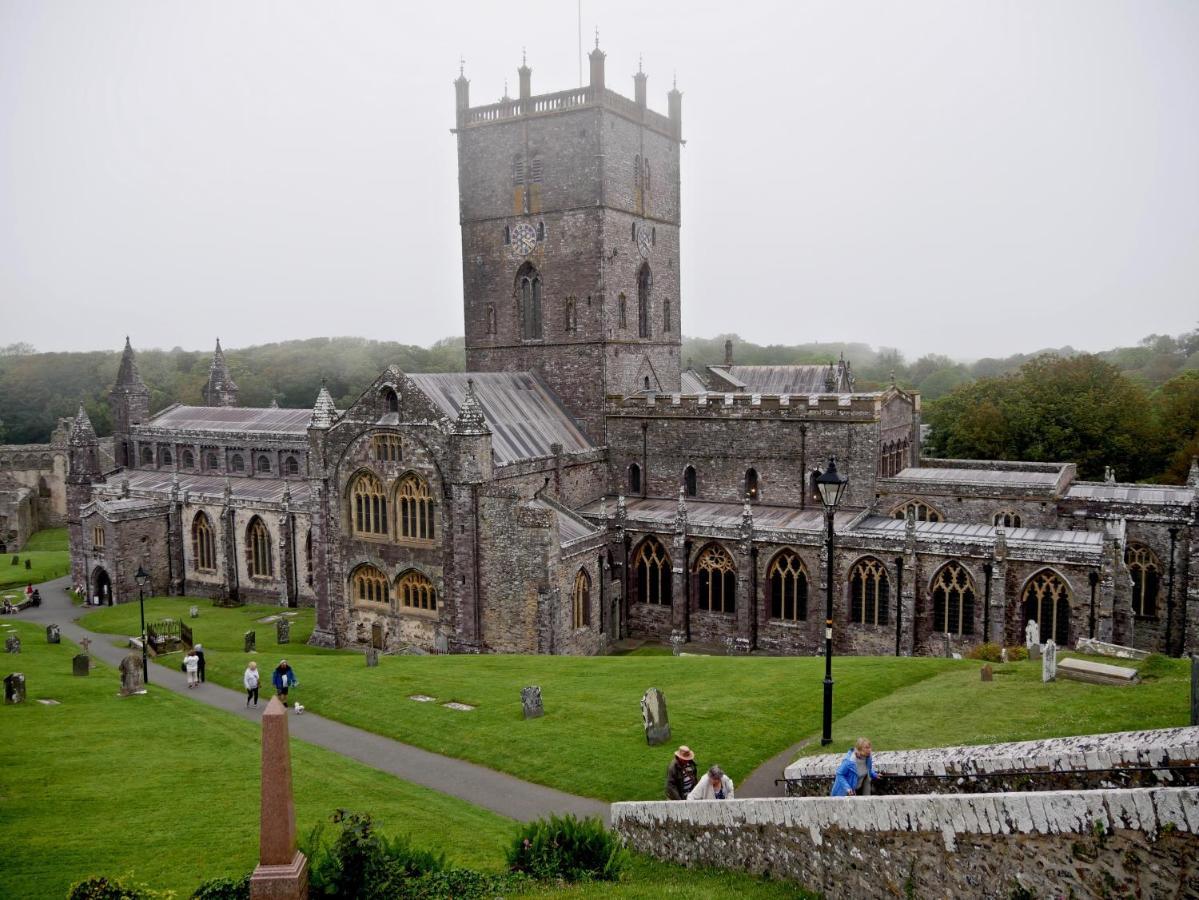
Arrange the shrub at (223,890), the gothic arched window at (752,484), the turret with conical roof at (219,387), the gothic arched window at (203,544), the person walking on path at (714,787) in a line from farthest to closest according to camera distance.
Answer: the turret with conical roof at (219,387) < the gothic arched window at (203,544) < the gothic arched window at (752,484) < the person walking on path at (714,787) < the shrub at (223,890)

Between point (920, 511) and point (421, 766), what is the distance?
2414 centimetres

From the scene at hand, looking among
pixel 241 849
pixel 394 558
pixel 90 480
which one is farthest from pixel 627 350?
pixel 90 480

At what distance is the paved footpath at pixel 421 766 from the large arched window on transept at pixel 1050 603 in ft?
60.5

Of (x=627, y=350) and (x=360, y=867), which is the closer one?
(x=360, y=867)

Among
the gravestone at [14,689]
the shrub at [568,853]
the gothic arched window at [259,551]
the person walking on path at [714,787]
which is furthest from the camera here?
the gothic arched window at [259,551]

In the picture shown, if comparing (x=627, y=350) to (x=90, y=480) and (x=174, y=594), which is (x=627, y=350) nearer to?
(x=174, y=594)

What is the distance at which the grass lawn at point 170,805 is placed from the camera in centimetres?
1438

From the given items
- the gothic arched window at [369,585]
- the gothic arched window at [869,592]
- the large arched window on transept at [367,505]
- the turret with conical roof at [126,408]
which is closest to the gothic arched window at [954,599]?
the gothic arched window at [869,592]

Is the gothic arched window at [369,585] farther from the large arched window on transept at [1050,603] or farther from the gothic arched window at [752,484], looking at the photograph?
the large arched window on transept at [1050,603]

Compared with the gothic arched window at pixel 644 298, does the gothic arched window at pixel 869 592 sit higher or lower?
lower

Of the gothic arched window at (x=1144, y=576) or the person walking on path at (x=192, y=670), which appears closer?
the person walking on path at (x=192, y=670)

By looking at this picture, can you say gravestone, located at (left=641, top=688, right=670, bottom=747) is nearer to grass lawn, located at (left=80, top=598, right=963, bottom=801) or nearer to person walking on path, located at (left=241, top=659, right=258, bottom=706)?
grass lawn, located at (left=80, top=598, right=963, bottom=801)

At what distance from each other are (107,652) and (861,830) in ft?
113

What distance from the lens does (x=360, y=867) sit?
39.9ft
